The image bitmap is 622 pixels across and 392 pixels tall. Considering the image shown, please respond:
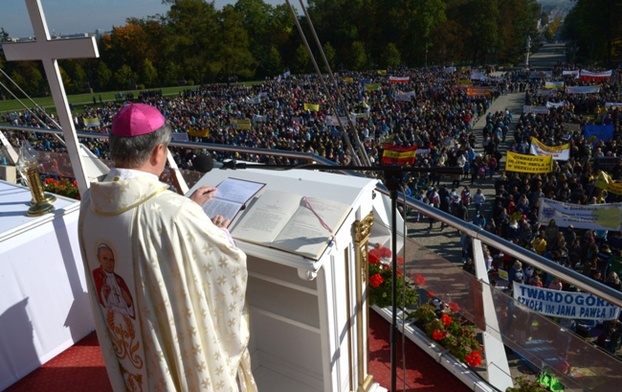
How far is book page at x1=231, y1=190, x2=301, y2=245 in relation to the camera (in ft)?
7.64

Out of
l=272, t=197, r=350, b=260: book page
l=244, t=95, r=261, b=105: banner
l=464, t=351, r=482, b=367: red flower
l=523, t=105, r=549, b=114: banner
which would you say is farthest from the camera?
l=244, t=95, r=261, b=105: banner

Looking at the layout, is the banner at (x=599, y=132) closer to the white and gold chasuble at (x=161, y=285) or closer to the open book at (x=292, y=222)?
the open book at (x=292, y=222)

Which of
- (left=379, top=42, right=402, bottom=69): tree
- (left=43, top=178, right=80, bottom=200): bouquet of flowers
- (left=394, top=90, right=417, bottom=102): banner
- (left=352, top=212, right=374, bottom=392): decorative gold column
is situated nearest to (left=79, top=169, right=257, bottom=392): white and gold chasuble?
(left=352, top=212, right=374, bottom=392): decorative gold column

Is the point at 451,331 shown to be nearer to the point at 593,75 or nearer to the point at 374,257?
the point at 374,257

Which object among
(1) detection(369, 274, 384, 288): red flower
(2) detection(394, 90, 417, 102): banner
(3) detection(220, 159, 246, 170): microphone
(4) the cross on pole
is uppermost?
(4) the cross on pole

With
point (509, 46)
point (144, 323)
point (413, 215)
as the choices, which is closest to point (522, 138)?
point (413, 215)

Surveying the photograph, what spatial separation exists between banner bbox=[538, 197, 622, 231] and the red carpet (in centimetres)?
842

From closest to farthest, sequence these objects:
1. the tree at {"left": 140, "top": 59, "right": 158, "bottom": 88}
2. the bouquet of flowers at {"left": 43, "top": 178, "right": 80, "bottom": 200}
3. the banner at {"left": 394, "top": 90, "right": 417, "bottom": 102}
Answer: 1. the bouquet of flowers at {"left": 43, "top": 178, "right": 80, "bottom": 200}
2. the banner at {"left": 394, "top": 90, "right": 417, "bottom": 102}
3. the tree at {"left": 140, "top": 59, "right": 158, "bottom": 88}

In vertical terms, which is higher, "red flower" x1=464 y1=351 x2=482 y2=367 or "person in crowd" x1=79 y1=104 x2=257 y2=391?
"person in crowd" x1=79 y1=104 x2=257 y2=391

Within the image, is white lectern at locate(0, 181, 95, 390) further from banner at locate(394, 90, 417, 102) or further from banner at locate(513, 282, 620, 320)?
banner at locate(394, 90, 417, 102)

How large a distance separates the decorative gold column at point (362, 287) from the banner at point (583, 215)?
907 centimetres

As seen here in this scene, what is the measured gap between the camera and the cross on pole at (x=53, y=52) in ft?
9.20

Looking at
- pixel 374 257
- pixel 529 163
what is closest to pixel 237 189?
pixel 374 257

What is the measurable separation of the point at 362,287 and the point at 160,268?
1.20 metres
